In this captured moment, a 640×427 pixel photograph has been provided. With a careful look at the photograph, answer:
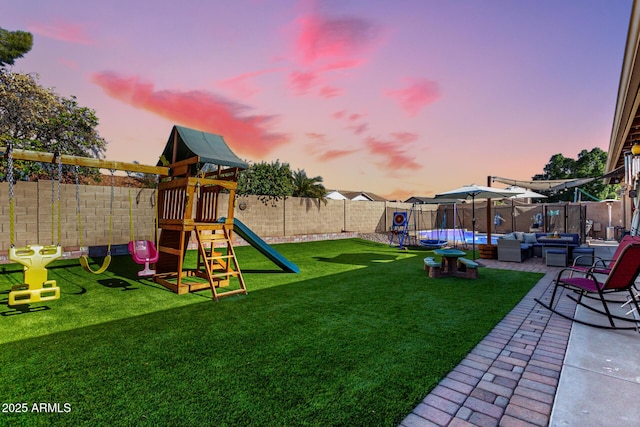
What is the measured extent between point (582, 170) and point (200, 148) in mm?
36813

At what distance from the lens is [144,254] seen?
20.0 feet

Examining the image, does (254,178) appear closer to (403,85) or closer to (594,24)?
(403,85)

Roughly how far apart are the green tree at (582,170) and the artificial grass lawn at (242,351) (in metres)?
29.5

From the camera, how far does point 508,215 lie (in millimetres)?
20484

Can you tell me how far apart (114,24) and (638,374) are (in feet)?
37.3

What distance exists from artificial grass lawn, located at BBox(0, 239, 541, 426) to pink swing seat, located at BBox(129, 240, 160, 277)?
0.37 m

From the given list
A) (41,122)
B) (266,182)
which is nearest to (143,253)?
(266,182)

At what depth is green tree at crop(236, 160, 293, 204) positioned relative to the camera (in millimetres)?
13078

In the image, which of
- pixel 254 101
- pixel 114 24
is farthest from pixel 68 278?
pixel 254 101

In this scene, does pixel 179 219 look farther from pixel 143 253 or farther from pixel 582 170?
pixel 582 170

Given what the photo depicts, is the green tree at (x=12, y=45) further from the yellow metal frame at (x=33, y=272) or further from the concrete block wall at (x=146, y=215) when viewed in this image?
the yellow metal frame at (x=33, y=272)

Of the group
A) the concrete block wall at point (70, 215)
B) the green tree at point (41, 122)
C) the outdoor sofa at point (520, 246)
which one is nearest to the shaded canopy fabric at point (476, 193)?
the outdoor sofa at point (520, 246)

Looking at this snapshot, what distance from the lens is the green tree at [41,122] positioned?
10.7m

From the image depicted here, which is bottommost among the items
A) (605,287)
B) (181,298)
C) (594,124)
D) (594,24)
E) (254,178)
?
(181,298)
